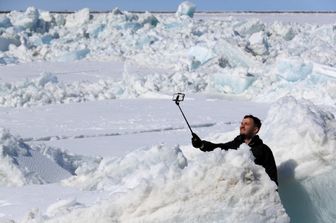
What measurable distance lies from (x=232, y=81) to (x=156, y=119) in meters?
3.01

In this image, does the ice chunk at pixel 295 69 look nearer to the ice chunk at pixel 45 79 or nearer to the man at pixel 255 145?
the ice chunk at pixel 45 79

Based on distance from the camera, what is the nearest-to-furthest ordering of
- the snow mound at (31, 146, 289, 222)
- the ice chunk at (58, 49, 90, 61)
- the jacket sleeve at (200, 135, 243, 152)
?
1. the snow mound at (31, 146, 289, 222)
2. the jacket sleeve at (200, 135, 243, 152)
3. the ice chunk at (58, 49, 90, 61)

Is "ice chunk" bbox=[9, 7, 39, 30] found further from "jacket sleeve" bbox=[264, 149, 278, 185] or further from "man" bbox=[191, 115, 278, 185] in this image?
"jacket sleeve" bbox=[264, 149, 278, 185]

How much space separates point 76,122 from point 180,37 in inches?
361

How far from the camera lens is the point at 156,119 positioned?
988 cm

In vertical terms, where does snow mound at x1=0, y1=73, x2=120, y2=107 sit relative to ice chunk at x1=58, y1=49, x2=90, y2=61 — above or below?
below

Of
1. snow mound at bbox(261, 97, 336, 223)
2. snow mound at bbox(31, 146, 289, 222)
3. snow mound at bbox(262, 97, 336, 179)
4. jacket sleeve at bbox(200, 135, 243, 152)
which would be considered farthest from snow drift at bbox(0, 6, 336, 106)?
snow mound at bbox(31, 146, 289, 222)

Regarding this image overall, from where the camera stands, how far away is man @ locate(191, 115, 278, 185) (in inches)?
123

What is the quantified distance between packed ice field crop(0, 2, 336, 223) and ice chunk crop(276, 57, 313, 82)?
0.06 feet

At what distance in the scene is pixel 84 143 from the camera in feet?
26.8

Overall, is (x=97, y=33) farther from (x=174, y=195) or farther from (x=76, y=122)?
(x=174, y=195)

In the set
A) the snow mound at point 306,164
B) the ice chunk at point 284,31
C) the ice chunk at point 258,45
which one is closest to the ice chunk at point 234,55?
the ice chunk at point 258,45

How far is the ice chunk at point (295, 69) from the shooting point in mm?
11797

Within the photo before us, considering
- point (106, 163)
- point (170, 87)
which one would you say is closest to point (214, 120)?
point (170, 87)
